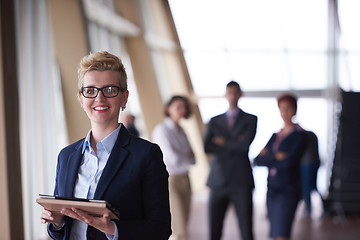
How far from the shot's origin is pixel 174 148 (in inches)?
206

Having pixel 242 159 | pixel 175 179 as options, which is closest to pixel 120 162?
pixel 242 159

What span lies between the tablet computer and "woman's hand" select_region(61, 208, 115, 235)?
1 centimetres

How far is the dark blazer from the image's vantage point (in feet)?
5.83

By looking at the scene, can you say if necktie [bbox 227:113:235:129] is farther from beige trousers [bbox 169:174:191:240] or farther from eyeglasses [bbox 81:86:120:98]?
eyeglasses [bbox 81:86:120:98]

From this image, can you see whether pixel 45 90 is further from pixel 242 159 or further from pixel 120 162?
pixel 120 162

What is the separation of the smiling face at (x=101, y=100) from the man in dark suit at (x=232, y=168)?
2691 mm

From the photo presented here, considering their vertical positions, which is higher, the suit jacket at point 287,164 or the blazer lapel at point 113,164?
the blazer lapel at point 113,164

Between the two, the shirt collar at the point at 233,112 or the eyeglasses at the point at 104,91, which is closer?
the eyeglasses at the point at 104,91

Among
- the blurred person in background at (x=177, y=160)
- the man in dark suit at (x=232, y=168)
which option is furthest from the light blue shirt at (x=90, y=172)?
the blurred person in background at (x=177, y=160)

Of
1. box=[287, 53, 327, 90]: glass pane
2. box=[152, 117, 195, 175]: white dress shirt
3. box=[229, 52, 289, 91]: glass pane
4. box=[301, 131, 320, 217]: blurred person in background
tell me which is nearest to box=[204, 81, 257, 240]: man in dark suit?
box=[152, 117, 195, 175]: white dress shirt

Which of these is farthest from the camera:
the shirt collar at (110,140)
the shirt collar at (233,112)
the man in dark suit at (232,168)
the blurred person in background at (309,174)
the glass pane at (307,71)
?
the glass pane at (307,71)

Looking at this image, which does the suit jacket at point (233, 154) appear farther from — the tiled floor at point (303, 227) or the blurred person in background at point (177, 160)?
the tiled floor at point (303, 227)

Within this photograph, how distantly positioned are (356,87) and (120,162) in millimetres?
11137

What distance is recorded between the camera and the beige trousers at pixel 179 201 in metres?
5.15
